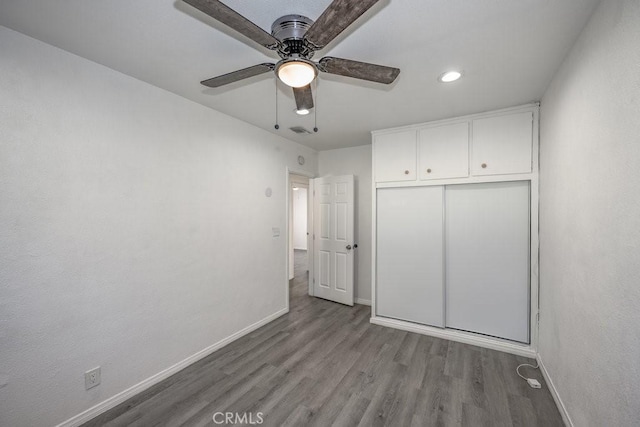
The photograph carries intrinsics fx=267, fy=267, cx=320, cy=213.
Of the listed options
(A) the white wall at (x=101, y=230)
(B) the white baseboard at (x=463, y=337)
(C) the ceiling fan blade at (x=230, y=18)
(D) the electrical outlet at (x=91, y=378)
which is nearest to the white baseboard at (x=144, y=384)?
(A) the white wall at (x=101, y=230)

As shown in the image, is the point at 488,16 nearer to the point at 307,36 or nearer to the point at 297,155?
the point at 307,36

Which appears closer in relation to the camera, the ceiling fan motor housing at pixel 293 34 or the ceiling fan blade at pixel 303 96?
the ceiling fan motor housing at pixel 293 34

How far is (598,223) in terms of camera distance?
1443 millimetres

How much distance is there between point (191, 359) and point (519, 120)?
4.08 meters

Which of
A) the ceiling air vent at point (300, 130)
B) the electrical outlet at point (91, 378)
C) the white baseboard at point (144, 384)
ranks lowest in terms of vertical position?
the white baseboard at point (144, 384)

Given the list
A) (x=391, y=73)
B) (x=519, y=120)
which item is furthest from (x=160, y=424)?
(x=519, y=120)

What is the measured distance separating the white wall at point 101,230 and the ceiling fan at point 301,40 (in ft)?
3.42

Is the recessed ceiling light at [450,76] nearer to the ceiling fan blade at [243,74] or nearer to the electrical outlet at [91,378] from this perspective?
the ceiling fan blade at [243,74]

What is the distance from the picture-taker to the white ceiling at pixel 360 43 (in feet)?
4.71

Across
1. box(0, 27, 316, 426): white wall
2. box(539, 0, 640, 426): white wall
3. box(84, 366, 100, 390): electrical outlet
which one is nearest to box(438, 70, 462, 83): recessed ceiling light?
box(539, 0, 640, 426): white wall

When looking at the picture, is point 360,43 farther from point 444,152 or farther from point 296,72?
point 444,152

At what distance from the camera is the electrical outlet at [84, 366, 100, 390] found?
1894 mm

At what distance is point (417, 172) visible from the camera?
3309 millimetres

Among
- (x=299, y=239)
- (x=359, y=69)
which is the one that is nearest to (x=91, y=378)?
(x=359, y=69)
